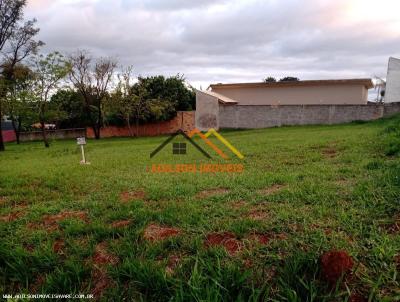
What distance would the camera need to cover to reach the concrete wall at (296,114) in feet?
56.6

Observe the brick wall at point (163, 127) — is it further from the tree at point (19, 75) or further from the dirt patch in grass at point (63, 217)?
the dirt patch in grass at point (63, 217)

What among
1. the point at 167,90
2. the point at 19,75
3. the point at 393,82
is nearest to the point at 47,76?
the point at 19,75

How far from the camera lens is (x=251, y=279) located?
5.02 ft

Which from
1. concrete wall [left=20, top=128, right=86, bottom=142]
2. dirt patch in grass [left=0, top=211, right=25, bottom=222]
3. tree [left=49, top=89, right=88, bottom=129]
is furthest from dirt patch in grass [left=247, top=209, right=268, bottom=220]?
tree [left=49, top=89, right=88, bottom=129]

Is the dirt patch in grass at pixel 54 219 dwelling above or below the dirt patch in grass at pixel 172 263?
below

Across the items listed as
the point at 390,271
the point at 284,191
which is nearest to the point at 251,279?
the point at 390,271

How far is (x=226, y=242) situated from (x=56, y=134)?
88.4 feet

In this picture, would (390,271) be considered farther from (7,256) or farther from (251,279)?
(7,256)

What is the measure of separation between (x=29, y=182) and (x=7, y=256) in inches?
111

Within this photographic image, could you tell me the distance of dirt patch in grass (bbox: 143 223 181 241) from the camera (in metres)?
2.15

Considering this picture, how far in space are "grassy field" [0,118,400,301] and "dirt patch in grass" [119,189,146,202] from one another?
0.12ft

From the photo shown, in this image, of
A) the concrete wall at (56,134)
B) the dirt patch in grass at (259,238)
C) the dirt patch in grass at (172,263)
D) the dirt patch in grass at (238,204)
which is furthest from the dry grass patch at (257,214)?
the concrete wall at (56,134)

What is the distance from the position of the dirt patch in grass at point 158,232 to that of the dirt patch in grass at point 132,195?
0.97 m

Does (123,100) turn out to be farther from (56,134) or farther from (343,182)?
(343,182)
